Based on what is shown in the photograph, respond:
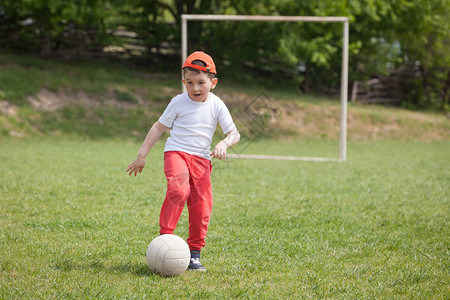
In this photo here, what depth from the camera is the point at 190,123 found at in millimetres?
4309

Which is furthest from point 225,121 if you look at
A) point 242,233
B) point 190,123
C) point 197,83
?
point 242,233

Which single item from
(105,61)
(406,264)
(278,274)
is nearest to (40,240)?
(278,274)

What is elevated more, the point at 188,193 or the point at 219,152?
the point at 219,152

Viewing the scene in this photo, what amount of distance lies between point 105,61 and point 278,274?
1824 centimetres

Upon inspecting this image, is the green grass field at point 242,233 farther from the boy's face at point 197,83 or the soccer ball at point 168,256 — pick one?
the boy's face at point 197,83

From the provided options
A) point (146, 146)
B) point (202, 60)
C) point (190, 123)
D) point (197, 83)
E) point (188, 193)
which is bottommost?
point (188, 193)

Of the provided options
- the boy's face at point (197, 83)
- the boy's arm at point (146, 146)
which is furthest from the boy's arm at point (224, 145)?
the boy's arm at point (146, 146)

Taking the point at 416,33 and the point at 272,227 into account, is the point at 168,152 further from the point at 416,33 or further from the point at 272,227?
the point at 416,33

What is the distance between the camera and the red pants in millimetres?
4168

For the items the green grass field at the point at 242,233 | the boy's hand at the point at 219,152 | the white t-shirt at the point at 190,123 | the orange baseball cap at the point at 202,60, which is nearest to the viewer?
the green grass field at the point at 242,233

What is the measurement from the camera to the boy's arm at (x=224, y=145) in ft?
13.3

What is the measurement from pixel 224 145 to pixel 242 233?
176 centimetres

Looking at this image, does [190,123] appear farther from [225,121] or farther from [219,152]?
[219,152]

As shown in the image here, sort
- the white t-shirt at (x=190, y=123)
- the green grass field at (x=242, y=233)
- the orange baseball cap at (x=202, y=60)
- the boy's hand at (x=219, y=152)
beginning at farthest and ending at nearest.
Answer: the white t-shirt at (x=190, y=123), the orange baseball cap at (x=202, y=60), the boy's hand at (x=219, y=152), the green grass field at (x=242, y=233)
